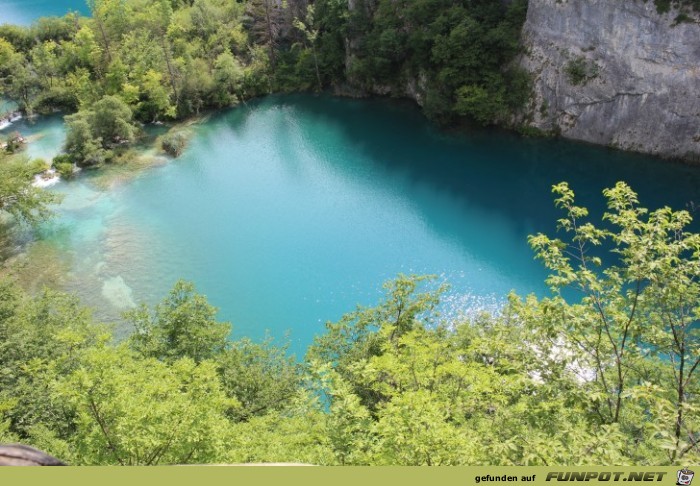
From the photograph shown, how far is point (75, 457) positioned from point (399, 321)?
38.8 ft

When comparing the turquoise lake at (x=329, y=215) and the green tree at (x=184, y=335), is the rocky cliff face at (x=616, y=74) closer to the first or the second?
the turquoise lake at (x=329, y=215)

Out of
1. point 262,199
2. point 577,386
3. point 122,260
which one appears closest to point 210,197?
point 262,199

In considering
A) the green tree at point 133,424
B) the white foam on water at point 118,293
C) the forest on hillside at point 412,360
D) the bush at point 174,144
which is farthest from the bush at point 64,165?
the green tree at point 133,424

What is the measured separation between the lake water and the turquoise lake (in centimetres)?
4716

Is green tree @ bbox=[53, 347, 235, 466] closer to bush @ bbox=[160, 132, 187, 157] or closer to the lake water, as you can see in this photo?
bush @ bbox=[160, 132, 187, 157]

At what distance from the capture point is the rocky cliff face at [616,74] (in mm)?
34656

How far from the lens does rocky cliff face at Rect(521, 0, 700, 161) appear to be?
34.7 meters

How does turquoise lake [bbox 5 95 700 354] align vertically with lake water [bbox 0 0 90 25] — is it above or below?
below

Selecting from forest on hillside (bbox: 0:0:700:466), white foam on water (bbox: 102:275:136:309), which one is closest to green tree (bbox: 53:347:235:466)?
forest on hillside (bbox: 0:0:700:466)

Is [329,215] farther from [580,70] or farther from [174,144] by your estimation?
[580,70]

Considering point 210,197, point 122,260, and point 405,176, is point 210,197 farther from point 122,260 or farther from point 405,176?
point 405,176

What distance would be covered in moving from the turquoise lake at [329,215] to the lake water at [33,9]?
47156 millimetres

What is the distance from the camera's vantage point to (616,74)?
37094 millimetres

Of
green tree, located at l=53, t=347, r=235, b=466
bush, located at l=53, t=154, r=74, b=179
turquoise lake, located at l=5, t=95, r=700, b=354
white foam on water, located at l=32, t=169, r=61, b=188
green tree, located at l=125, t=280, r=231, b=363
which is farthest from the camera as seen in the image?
bush, located at l=53, t=154, r=74, b=179
